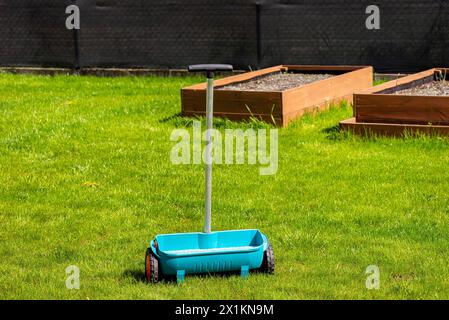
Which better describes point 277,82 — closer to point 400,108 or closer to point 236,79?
point 236,79

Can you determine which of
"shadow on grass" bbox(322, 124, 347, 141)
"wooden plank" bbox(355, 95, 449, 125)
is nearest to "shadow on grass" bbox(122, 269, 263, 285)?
"shadow on grass" bbox(322, 124, 347, 141)

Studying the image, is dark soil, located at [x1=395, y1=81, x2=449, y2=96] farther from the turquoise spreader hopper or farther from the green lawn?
the turquoise spreader hopper

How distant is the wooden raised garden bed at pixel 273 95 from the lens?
34.1ft

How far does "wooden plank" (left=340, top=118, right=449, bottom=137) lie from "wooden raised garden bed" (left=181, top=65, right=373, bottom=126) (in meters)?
0.86

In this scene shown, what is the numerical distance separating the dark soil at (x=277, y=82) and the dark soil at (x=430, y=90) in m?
1.55

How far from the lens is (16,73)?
16.5 meters

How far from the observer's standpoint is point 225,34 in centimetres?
1505

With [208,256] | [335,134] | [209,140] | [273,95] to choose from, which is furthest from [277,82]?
[209,140]

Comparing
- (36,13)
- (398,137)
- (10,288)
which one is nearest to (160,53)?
(36,13)

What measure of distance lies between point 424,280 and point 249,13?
980 centimetres

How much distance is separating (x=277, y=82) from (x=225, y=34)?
2.93 m

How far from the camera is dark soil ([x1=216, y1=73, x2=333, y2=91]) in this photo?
466 inches
